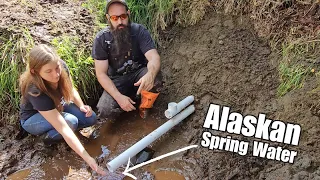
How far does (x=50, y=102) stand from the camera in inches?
120

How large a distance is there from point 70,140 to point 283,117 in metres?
1.83

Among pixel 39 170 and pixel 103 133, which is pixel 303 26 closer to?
pixel 103 133

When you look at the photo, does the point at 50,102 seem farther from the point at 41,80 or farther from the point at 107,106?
the point at 107,106

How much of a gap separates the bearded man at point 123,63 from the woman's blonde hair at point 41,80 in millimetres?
466

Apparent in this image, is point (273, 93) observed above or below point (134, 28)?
below

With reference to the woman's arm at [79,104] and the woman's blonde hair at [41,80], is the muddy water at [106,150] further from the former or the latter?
the woman's blonde hair at [41,80]

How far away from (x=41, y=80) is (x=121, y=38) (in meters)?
0.98

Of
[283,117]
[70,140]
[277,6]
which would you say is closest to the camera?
[70,140]

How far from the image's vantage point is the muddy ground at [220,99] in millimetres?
3025

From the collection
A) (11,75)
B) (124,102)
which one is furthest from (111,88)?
(11,75)

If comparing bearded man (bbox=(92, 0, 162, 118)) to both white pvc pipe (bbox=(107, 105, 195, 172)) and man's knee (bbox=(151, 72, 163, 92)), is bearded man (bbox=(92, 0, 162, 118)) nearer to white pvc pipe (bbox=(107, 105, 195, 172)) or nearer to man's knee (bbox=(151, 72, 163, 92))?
man's knee (bbox=(151, 72, 163, 92))

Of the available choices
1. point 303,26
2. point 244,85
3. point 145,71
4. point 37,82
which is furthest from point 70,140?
point 303,26

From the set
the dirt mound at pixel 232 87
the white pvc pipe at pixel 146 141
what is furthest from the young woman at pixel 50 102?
the dirt mound at pixel 232 87

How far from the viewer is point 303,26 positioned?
3.52 m
